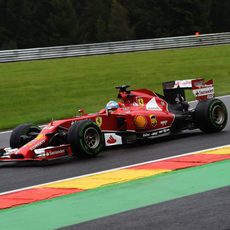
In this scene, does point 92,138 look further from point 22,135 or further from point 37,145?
point 22,135

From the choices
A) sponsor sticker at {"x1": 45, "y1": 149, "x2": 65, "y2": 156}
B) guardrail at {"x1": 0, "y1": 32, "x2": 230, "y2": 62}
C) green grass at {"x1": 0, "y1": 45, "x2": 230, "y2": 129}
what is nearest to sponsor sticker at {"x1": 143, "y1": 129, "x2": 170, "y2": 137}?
sponsor sticker at {"x1": 45, "y1": 149, "x2": 65, "y2": 156}

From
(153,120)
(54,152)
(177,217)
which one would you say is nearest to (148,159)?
(54,152)

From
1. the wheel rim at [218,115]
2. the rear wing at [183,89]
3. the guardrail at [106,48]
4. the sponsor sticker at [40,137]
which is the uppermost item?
the guardrail at [106,48]

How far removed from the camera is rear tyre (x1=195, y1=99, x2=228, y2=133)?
11.3 meters

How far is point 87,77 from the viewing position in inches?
1059

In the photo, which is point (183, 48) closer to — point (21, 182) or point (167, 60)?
point (167, 60)

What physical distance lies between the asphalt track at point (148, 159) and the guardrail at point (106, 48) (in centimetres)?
2024

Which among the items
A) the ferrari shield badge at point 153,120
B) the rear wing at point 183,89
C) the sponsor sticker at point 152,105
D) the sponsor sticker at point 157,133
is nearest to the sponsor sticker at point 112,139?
the sponsor sticker at point 157,133

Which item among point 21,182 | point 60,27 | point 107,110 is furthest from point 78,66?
point 60,27

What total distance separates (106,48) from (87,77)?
409 inches

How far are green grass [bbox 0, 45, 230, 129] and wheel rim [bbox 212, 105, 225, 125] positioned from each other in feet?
20.6

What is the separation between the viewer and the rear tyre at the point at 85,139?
951 centimetres

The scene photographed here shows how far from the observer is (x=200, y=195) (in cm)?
680

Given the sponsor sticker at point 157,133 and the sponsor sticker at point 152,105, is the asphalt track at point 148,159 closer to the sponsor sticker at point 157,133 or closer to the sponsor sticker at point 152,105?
the sponsor sticker at point 157,133
